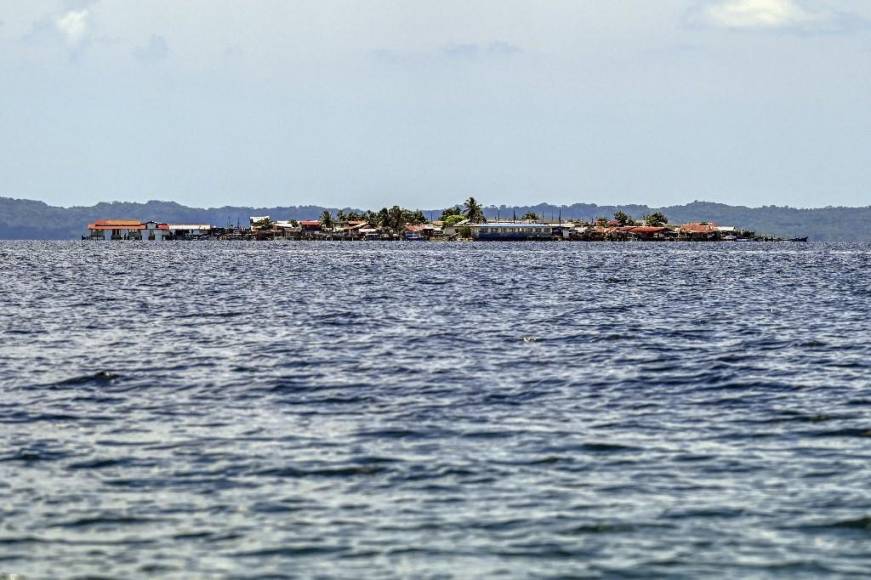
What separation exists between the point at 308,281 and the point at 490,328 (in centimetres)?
5319

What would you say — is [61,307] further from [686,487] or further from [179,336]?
[686,487]

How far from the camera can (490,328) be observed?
54.4 meters

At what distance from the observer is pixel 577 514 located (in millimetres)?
20172

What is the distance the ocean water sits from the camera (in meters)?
18.2

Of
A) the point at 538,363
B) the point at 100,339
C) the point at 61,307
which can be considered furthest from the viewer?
the point at 61,307

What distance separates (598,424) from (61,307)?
1832 inches

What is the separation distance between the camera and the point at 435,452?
2514 centimetres

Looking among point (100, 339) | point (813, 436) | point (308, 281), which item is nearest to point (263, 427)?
point (813, 436)

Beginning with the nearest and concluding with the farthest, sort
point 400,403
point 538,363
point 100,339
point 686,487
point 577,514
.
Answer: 1. point 577,514
2. point 686,487
3. point 400,403
4. point 538,363
5. point 100,339

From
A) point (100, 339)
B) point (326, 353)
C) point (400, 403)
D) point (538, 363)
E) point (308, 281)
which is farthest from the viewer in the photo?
point (308, 281)

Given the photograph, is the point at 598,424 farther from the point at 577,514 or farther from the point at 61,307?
the point at 61,307

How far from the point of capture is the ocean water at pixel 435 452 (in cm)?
1823

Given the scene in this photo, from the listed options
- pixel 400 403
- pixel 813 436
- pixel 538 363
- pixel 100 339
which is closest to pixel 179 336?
pixel 100 339

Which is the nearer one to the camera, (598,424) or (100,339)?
(598,424)
